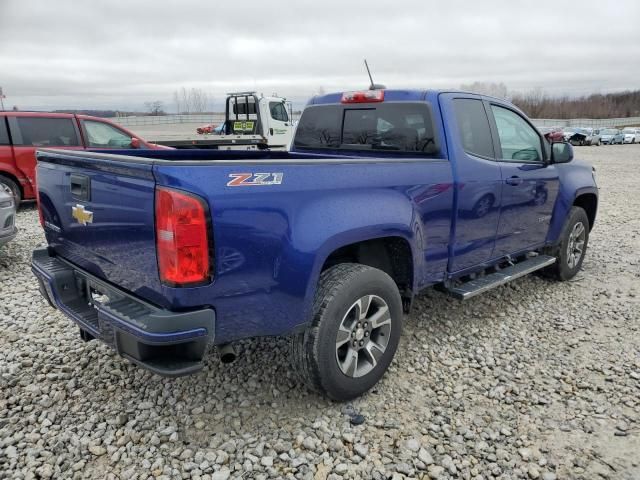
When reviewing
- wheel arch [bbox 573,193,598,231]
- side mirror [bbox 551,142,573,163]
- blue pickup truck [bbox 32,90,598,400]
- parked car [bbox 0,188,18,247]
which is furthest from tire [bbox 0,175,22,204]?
wheel arch [bbox 573,193,598,231]

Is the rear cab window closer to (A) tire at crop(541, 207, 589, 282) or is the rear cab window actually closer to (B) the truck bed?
(B) the truck bed

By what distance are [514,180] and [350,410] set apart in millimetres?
2386

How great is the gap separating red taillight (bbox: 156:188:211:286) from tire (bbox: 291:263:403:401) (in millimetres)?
798

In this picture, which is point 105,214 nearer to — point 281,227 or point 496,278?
point 281,227

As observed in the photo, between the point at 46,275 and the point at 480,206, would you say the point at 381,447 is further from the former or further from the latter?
the point at 46,275

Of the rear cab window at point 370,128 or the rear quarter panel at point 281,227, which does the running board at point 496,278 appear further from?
the rear cab window at point 370,128

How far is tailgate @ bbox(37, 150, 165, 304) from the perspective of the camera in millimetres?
2326

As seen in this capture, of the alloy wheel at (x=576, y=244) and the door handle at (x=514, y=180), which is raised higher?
the door handle at (x=514, y=180)

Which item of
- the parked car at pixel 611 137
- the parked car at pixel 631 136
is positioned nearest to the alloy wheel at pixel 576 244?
the parked car at pixel 611 137

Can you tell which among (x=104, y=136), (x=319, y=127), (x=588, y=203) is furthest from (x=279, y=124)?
(x=319, y=127)

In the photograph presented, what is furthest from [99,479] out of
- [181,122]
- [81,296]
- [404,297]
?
[181,122]

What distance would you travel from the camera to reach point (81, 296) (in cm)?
299

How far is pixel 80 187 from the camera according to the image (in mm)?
2688

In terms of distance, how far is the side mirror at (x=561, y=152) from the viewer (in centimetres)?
467
